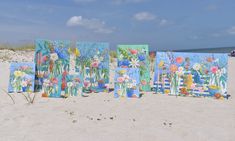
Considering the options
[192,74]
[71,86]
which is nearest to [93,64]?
[71,86]

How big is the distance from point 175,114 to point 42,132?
10.1 ft

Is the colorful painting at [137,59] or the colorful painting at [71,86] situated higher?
the colorful painting at [137,59]

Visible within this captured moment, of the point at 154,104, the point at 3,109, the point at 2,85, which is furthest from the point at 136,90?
the point at 2,85

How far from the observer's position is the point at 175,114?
7.72 m

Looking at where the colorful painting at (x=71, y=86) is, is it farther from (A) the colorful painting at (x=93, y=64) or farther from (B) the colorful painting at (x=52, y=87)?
(A) the colorful painting at (x=93, y=64)

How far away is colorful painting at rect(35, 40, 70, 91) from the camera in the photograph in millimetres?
9984

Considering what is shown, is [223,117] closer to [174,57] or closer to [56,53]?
[174,57]

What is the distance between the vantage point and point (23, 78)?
33.0 ft

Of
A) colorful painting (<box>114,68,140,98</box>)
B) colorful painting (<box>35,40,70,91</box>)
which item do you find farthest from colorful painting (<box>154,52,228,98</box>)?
colorful painting (<box>35,40,70,91</box>)

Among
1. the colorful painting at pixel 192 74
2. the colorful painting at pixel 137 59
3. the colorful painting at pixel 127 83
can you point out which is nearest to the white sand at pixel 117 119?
the colorful painting at pixel 127 83

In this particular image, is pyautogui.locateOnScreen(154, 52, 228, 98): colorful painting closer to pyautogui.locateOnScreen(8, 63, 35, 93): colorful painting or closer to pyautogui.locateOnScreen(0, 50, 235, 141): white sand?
pyautogui.locateOnScreen(0, 50, 235, 141): white sand

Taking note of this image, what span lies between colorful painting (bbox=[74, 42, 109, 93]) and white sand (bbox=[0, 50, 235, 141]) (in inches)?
32.0

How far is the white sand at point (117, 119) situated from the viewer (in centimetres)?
600

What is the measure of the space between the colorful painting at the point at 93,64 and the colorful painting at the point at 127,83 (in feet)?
2.77
